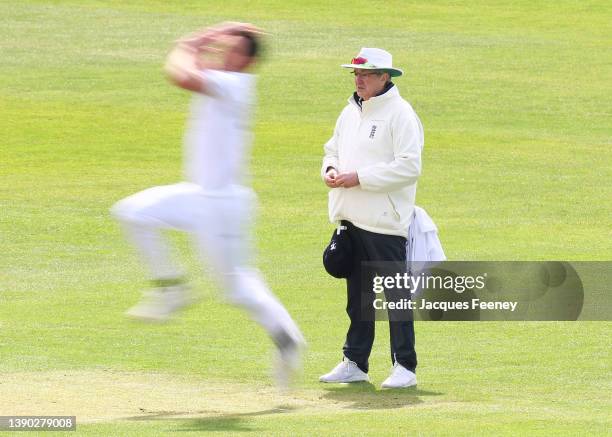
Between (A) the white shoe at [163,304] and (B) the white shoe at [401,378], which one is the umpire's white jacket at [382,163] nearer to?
(B) the white shoe at [401,378]

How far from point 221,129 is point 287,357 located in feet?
5.00

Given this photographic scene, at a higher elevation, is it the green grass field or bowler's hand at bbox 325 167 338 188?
bowler's hand at bbox 325 167 338 188

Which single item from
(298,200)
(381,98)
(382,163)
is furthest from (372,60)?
(298,200)

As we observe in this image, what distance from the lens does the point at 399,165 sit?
436 inches

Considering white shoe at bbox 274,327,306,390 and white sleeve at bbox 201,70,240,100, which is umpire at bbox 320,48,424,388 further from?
white sleeve at bbox 201,70,240,100

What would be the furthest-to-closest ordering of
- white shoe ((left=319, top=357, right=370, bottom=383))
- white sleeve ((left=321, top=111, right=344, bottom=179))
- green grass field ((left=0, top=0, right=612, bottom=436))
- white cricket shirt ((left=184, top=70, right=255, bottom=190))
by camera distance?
white sleeve ((left=321, top=111, right=344, bottom=179)) < white shoe ((left=319, top=357, right=370, bottom=383)) < green grass field ((left=0, top=0, right=612, bottom=436)) < white cricket shirt ((left=184, top=70, right=255, bottom=190))

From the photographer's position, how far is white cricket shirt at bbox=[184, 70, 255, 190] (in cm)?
970

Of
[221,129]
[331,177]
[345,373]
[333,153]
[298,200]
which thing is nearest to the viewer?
[221,129]

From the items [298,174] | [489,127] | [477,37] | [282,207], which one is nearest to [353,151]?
[282,207]

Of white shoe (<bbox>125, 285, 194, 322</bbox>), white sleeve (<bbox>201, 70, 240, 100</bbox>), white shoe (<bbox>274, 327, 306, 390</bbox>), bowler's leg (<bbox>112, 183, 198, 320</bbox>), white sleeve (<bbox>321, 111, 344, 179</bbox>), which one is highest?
white sleeve (<bbox>201, 70, 240, 100</bbox>)

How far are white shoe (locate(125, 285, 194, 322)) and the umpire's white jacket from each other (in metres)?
1.90

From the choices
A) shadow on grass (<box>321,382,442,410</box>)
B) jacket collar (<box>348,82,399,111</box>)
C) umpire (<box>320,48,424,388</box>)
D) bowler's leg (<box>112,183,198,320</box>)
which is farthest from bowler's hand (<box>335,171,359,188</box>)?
bowler's leg (<box>112,183,198,320</box>)

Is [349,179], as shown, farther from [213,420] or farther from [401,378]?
[213,420]

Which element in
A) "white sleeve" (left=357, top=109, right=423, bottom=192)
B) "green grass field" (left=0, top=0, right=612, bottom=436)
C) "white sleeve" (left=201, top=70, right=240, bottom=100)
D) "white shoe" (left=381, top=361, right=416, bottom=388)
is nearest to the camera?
"white sleeve" (left=201, top=70, right=240, bottom=100)
